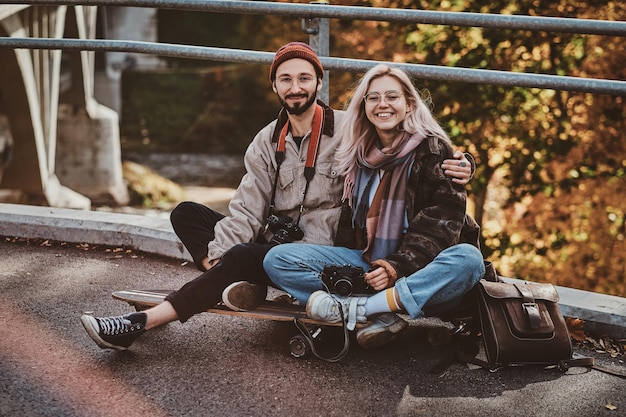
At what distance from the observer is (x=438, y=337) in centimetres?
332

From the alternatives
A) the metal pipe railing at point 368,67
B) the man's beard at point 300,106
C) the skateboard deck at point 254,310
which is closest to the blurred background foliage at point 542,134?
the metal pipe railing at point 368,67

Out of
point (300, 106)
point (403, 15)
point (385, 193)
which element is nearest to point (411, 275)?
point (385, 193)

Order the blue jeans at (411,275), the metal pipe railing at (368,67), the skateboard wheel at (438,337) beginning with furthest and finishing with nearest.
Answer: the metal pipe railing at (368,67)
the skateboard wheel at (438,337)
the blue jeans at (411,275)

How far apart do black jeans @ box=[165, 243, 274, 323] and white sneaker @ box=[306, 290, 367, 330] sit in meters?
0.32

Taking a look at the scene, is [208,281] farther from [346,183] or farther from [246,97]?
[246,97]

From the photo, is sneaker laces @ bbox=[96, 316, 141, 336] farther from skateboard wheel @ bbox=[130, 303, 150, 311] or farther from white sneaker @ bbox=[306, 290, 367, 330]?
white sneaker @ bbox=[306, 290, 367, 330]

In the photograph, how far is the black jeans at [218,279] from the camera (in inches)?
124

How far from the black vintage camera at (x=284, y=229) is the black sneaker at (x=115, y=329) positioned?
0.67m

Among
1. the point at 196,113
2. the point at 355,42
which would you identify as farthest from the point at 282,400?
the point at 196,113

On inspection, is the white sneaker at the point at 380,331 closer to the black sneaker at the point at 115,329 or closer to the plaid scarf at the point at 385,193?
the plaid scarf at the point at 385,193

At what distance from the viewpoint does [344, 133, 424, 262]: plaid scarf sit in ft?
10.5

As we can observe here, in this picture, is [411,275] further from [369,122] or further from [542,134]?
[542,134]

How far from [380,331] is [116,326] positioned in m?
1.04

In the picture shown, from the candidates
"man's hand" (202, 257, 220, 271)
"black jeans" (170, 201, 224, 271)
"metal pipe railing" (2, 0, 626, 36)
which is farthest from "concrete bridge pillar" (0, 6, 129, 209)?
"man's hand" (202, 257, 220, 271)
